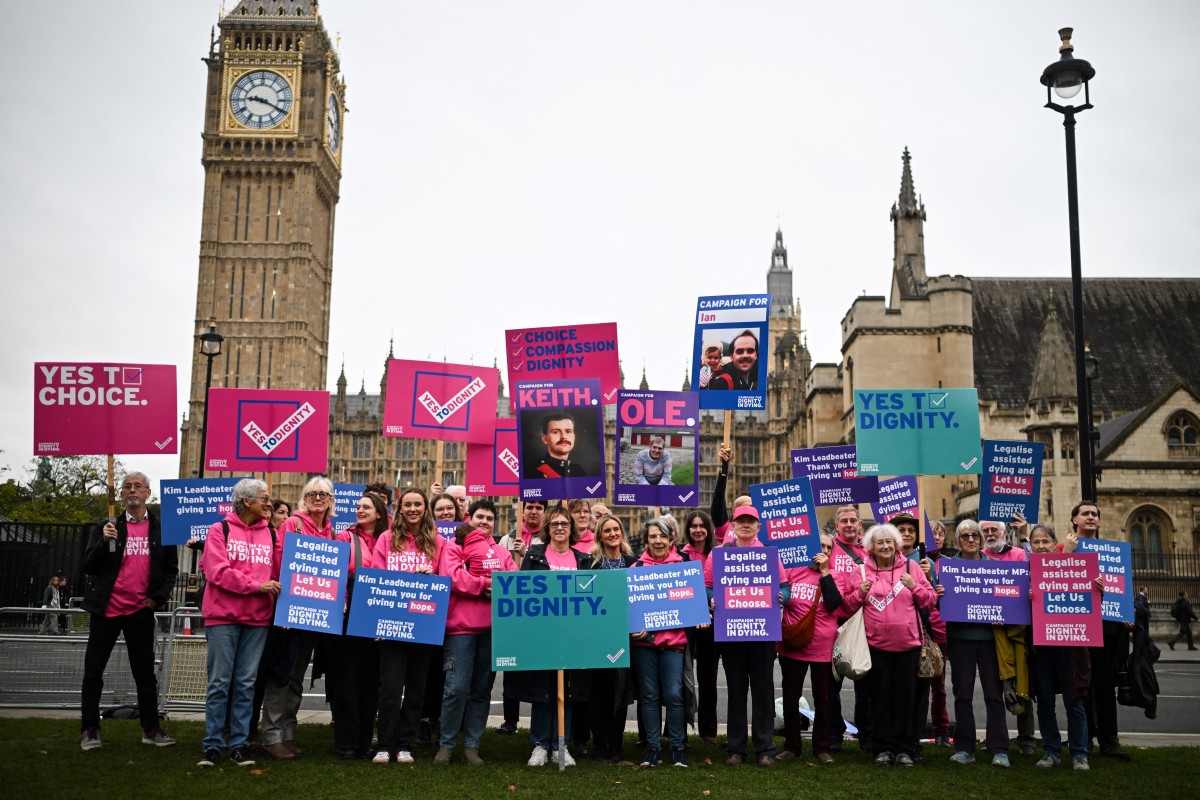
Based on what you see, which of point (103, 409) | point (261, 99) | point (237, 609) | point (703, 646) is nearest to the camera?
point (237, 609)

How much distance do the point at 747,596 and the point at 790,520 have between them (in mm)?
987

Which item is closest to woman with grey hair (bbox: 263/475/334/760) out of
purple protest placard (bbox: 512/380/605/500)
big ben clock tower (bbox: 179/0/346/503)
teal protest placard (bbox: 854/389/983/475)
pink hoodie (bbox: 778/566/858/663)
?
purple protest placard (bbox: 512/380/605/500)

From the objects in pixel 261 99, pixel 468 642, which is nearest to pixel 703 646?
pixel 468 642

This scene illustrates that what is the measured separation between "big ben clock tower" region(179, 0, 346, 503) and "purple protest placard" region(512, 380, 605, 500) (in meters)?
65.6

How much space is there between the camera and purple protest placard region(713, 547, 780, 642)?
7.36 metres

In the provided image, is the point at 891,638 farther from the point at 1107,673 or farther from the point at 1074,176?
the point at 1074,176

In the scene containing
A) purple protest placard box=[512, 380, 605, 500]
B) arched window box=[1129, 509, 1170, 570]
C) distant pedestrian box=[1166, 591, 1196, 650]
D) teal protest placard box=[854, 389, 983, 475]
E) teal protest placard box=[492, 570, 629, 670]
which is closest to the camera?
teal protest placard box=[492, 570, 629, 670]

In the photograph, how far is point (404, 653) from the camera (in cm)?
734

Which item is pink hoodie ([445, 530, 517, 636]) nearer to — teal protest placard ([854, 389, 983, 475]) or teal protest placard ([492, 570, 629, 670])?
teal protest placard ([492, 570, 629, 670])

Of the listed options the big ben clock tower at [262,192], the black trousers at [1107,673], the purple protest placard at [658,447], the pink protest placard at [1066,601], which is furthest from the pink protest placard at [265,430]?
the big ben clock tower at [262,192]

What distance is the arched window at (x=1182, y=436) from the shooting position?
29.8m

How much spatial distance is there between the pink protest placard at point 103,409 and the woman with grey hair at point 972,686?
644 centimetres

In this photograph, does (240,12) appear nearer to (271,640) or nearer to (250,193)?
(250,193)

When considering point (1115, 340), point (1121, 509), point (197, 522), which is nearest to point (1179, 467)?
point (1121, 509)
